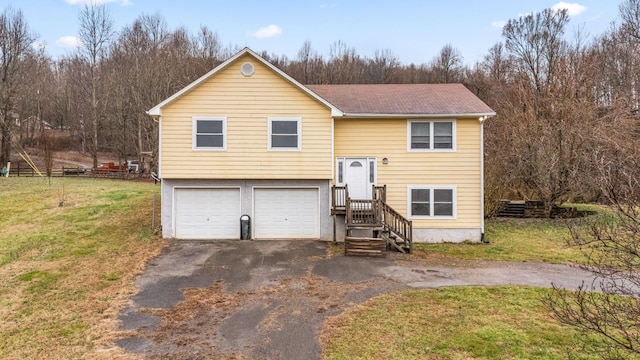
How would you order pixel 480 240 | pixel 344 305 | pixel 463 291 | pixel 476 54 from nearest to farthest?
pixel 344 305 → pixel 463 291 → pixel 480 240 → pixel 476 54

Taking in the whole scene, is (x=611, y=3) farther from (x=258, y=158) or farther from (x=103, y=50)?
(x=103, y=50)

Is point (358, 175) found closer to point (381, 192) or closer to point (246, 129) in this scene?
point (381, 192)

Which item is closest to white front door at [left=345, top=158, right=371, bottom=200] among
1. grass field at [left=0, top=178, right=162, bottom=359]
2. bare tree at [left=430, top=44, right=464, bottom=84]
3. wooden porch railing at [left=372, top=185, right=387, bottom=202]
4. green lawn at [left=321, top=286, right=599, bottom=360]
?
wooden porch railing at [left=372, top=185, right=387, bottom=202]

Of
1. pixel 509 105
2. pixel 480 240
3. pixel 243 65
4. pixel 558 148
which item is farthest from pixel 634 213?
pixel 509 105

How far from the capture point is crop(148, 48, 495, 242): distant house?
13.3m

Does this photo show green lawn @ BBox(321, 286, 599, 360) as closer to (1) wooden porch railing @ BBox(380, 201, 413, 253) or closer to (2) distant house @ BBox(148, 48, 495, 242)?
(1) wooden porch railing @ BBox(380, 201, 413, 253)

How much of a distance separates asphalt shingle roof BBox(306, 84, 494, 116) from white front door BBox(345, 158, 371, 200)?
1.96 m

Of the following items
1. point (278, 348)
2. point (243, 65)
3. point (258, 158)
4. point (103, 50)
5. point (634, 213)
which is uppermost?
point (103, 50)

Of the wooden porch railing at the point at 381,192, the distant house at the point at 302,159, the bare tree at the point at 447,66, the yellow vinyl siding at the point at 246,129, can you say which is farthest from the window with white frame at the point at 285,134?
the bare tree at the point at 447,66

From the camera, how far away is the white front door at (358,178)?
14.2 m

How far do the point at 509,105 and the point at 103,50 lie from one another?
39.1 m

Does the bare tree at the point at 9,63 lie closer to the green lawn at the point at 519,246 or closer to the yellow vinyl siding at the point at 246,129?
the yellow vinyl siding at the point at 246,129

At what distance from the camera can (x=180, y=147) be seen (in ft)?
43.4

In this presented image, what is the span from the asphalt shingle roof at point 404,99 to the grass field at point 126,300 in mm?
5340
